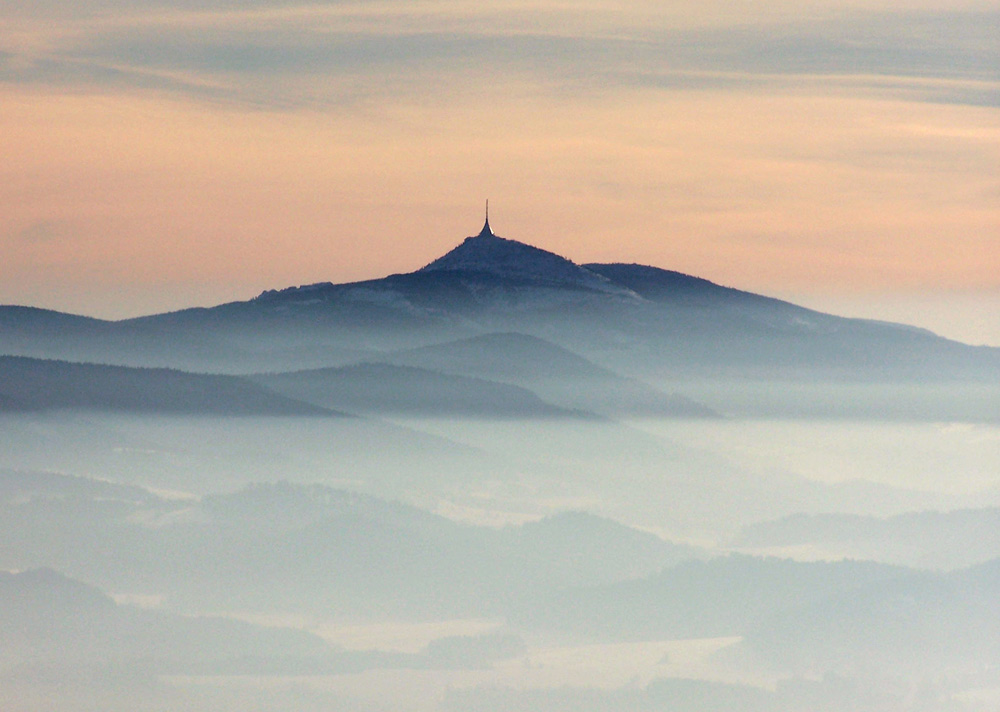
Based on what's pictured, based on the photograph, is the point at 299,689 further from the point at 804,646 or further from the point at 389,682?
the point at 804,646

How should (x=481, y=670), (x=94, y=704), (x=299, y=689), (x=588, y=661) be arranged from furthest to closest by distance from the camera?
1. (x=588, y=661)
2. (x=481, y=670)
3. (x=299, y=689)
4. (x=94, y=704)

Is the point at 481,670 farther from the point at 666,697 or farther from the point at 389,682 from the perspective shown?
the point at 666,697

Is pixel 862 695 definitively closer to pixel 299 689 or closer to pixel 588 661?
pixel 588 661

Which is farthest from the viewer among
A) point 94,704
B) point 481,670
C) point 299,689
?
point 481,670

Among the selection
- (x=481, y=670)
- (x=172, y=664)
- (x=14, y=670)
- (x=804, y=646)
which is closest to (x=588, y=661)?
(x=481, y=670)

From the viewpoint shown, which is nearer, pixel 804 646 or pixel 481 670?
pixel 481 670

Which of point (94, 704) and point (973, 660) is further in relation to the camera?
point (973, 660)

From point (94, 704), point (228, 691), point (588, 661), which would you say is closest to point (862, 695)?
point (588, 661)

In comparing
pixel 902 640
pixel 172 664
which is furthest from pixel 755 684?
pixel 172 664
